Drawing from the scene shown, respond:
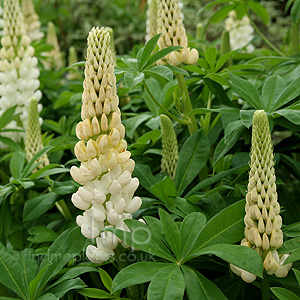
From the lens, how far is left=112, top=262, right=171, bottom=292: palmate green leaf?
94 cm

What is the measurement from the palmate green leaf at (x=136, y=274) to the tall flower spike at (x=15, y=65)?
4.34ft

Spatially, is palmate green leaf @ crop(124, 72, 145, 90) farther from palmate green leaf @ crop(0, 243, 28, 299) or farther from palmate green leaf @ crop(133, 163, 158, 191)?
palmate green leaf @ crop(0, 243, 28, 299)

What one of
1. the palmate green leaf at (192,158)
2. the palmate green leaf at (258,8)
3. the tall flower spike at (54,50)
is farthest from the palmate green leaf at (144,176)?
the tall flower spike at (54,50)

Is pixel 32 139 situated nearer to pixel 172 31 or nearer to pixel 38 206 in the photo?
pixel 38 206

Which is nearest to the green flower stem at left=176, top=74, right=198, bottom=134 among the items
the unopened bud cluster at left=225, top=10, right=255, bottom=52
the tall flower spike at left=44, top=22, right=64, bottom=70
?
the unopened bud cluster at left=225, top=10, right=255, bottom=52

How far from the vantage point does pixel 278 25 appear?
5.77 m

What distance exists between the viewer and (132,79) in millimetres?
1218

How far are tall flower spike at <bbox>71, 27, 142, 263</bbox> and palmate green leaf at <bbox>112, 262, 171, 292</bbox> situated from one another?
0.12 meters

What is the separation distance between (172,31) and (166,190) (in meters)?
0.55

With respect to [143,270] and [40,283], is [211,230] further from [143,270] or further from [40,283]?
[40,283]

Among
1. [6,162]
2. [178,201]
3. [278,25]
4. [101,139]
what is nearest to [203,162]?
[178,201]

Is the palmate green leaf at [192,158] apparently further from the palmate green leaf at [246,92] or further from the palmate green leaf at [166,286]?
the palmate green leaf at [166,286]

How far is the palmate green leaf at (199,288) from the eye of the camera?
99cm

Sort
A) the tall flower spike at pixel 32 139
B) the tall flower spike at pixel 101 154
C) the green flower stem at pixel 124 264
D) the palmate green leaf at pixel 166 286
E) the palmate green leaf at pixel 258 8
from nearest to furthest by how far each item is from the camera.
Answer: the palmate green leaf at pixel 166 286, the tall flower spike at pixel 101 154, the green flower stem at pixel 124 264, the tall flower spike at pixel 32 139, the palmate green leaf at pixel 258 8
